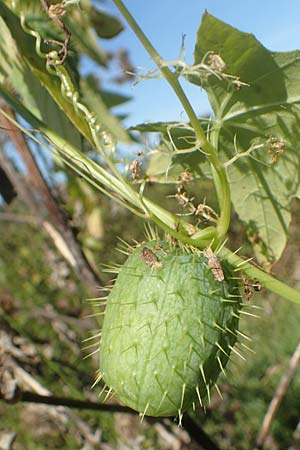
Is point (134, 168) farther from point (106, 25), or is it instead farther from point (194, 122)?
point (106, 25)

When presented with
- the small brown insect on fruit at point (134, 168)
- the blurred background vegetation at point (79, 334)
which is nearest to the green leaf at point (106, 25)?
the blurred background vegetation at point (79, 334)

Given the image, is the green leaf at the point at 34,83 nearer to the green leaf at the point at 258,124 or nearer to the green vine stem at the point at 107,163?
the green vine stem at the point at 107,163

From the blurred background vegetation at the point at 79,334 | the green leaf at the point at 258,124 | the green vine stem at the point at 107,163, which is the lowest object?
the blurred background vegetation at the point at 79,334

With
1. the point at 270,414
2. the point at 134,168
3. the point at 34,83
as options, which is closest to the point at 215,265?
the point at 134,168

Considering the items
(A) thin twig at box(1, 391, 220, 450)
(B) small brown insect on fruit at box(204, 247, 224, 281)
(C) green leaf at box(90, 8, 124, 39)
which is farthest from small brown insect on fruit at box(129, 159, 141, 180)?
(A) thin twig at box(1, 391, 220, 450)

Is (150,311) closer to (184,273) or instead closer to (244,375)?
(184,273)
